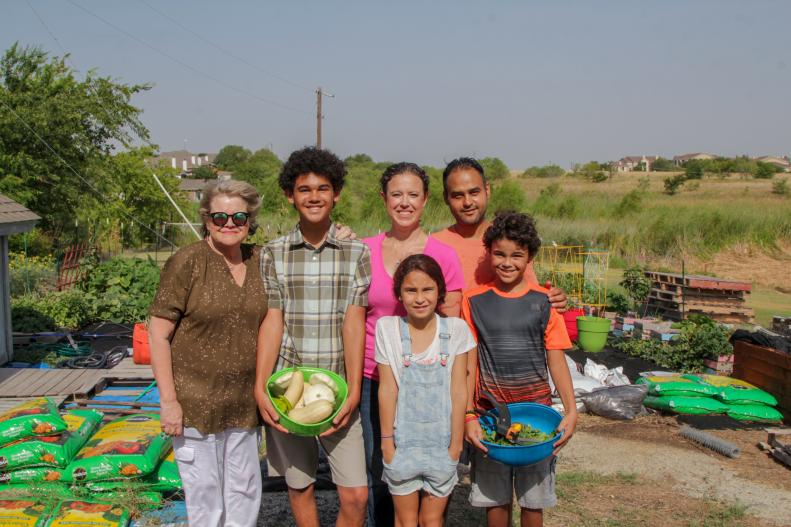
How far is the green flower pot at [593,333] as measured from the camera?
9062 millimetres

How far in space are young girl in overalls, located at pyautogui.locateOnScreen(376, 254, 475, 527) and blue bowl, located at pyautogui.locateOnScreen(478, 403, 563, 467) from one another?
18 cm

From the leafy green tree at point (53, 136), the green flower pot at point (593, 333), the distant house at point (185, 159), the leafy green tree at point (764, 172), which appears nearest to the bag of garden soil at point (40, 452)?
the green flower pot at point (593, 333)

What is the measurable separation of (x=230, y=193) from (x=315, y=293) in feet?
1.79

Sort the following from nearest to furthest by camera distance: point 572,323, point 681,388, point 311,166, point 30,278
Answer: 1. point 311,166
2. point 681,388
3. point 572,323
4. point 30,278

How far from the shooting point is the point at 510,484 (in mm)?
2854

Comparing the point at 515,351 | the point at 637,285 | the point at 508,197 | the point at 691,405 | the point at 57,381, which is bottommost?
the point at 691,405

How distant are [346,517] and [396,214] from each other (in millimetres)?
1282

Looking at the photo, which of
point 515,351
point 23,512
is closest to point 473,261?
point 515,351

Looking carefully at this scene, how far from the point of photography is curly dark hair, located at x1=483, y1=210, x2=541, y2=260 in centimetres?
281

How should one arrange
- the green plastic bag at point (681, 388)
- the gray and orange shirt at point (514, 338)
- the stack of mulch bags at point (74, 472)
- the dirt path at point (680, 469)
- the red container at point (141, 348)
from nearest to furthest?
the gray and orange shirt at point (514, 338) → the stack of mulch bags at point (74, 472) → the dirt path at point (680, 469) → the green plastic bag at point (681, 388) → the red container at point (141, 348)

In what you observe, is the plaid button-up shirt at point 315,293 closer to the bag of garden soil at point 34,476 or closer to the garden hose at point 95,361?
the bag of garden soil at point 34,476

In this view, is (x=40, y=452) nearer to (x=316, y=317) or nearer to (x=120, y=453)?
(x=120, y=453)

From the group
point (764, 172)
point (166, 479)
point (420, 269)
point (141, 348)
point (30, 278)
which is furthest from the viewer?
point (764, 172)

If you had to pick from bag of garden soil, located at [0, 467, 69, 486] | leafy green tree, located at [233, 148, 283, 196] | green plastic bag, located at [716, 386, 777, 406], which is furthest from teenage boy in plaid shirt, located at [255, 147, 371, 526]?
leafy green tree, located at [233, 148, 283, 196]
